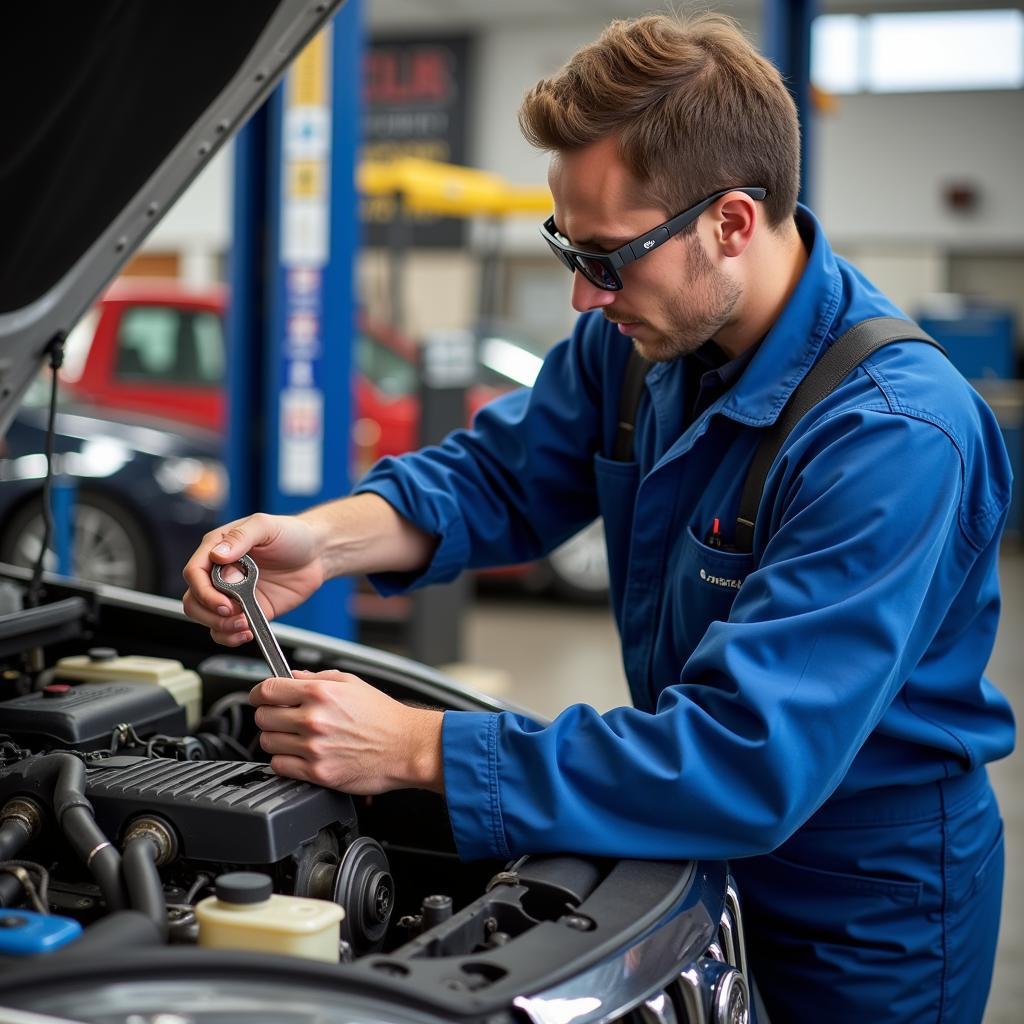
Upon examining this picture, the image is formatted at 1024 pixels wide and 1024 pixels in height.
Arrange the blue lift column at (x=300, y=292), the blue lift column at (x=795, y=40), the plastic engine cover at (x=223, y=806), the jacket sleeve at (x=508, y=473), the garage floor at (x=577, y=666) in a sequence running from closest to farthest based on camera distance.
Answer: the plastic engine cover at (x=223, y=806), the jacket sleeve at (x=508, y=473), the garage floor at (x=577, y=666), the blue lift column at (x=300, y=292), the blue lift column at (x=795, y=40)

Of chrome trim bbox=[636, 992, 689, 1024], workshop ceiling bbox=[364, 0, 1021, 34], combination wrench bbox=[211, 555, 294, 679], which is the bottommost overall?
chrome trim bbox=[636, 992, 689, 1024]

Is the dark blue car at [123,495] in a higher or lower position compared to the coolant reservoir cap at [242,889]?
lower

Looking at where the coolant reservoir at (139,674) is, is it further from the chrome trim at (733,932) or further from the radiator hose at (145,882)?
the chrome trim at (733,932)

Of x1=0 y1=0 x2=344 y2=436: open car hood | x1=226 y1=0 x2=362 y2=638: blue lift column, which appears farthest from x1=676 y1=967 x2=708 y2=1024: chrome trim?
x1=226 y1=0 x2=362 y2=638: blue lift column

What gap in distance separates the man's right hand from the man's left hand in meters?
0.29

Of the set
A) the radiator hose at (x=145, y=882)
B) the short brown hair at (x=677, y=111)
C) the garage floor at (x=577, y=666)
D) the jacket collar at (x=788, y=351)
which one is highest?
the short brown hair at (x=677, y=111)

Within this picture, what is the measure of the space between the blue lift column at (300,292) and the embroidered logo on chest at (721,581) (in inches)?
98.4

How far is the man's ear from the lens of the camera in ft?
5.04

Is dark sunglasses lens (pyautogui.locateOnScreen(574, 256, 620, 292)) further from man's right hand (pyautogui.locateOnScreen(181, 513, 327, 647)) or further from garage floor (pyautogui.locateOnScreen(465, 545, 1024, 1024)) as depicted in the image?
garage floor (pyautogui.locateOnScreen(465, 545, 1024, 1024))

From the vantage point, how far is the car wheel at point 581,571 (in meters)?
6.82

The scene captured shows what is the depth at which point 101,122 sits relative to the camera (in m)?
1.76

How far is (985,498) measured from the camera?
1.49 meters

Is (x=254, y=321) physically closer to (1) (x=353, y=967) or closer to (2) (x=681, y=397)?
(2) (x=681, y=397)

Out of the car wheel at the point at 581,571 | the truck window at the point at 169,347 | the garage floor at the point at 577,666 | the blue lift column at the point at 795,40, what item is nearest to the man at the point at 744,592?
the garage floor at the point at 577,666
